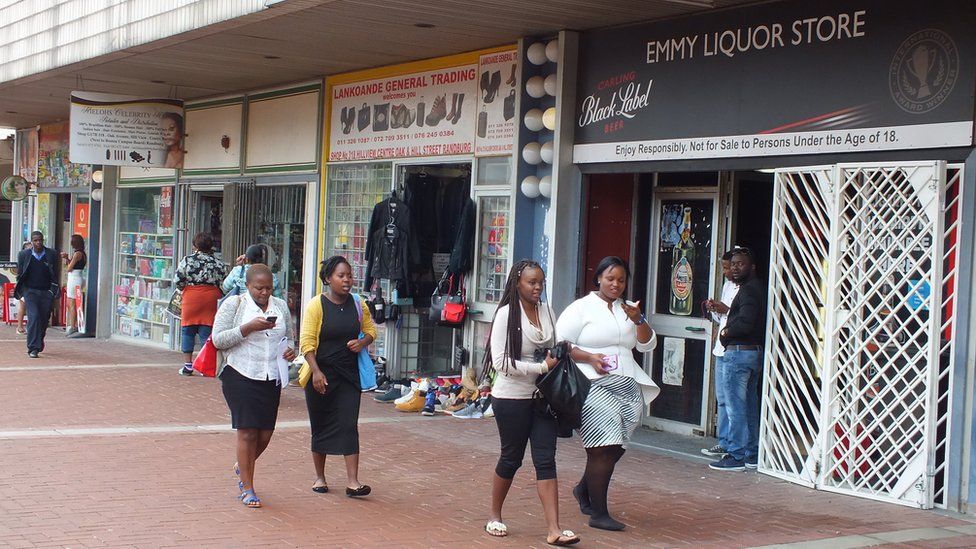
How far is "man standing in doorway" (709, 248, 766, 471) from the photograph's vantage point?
934cm

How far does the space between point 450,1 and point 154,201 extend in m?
10.6

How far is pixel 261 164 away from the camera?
16125mm

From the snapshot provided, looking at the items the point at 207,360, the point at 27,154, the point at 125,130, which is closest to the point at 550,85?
the point at 207,360

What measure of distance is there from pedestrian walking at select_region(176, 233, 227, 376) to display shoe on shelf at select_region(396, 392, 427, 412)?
357 cm

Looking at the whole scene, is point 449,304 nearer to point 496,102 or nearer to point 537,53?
point 496,102

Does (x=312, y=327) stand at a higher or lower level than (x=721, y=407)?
higher

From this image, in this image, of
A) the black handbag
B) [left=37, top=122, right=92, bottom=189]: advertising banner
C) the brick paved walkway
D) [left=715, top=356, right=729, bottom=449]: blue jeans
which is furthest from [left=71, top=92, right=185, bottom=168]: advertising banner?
the black handbag

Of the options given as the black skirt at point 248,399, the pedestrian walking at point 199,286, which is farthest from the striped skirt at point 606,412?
the pedestrian walking at point 199,286

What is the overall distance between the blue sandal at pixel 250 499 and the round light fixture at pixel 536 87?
5.39 m

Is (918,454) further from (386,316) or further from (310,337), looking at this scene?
(386,316)

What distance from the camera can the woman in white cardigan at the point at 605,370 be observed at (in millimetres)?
7059

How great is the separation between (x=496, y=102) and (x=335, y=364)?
5.09 metres

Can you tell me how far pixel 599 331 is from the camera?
7.09m

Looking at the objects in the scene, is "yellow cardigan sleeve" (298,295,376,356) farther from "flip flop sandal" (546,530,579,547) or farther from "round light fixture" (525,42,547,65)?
"round light fixture" (525,42,547,65)
